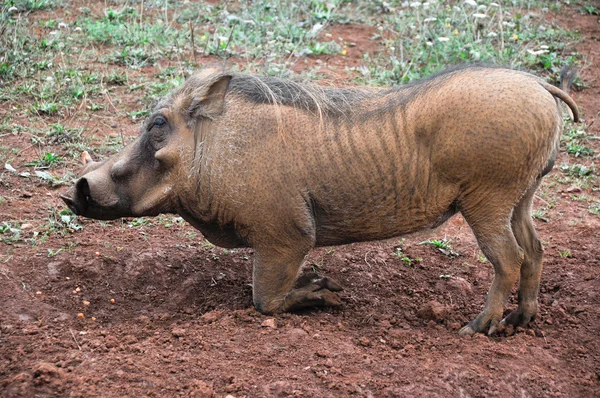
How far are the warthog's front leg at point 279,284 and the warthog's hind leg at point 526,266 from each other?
1.09 metres

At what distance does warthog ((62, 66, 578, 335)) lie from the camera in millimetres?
3795

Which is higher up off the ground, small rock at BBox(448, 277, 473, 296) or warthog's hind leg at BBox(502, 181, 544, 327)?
warthog's hind leg at BBox(502, 181, 544, 327)

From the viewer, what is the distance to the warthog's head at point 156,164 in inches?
159

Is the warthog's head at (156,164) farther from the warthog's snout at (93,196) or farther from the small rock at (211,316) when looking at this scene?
the small rock at (211,316)

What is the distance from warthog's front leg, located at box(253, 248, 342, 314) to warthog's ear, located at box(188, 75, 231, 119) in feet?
2.62

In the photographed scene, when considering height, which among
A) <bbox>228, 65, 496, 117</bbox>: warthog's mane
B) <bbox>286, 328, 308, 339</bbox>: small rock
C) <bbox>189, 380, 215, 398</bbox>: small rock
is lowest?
<bbox>286, 328, 308, 339</bbox>: small rock

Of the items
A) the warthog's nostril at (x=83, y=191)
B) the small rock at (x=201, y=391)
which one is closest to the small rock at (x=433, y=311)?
the small rock at (x=201, y=391)

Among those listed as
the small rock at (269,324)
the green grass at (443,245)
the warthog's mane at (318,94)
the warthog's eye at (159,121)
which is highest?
the warthog's mane at (318,94)

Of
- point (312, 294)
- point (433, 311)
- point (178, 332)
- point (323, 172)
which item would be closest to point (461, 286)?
point (433, 311)

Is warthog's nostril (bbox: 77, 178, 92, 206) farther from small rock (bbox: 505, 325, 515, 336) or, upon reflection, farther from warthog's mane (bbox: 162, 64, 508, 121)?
small rock (bbox: 505, 325, 515, 336)

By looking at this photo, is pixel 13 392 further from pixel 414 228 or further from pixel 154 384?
pixel 414 228

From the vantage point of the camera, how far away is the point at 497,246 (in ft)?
12.7

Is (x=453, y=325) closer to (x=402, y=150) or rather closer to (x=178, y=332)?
(x=402, y=150)

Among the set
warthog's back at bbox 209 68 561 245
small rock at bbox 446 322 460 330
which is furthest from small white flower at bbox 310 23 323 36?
small rock at bbox 446 322 460 330
